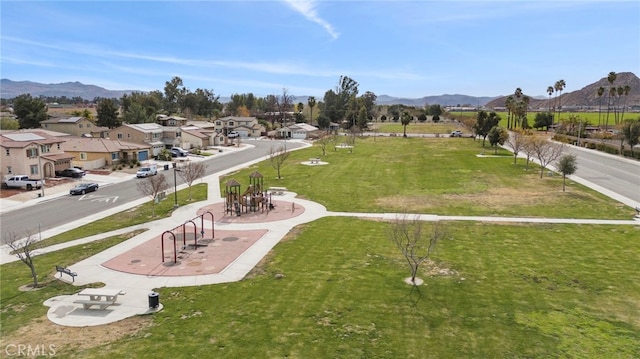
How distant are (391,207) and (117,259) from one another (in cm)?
2124

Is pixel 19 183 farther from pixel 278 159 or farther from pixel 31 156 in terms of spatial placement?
pixel 278 159

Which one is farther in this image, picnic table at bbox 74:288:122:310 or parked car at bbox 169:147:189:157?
parked car at bbox 169:147:189:157

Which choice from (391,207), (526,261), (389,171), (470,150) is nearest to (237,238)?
(391,207)

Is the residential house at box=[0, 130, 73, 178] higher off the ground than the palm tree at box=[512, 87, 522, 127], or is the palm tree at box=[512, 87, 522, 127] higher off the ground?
the palm tree at box=[512, 87, 522, 127]

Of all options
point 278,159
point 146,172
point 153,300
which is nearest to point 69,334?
point 153,300

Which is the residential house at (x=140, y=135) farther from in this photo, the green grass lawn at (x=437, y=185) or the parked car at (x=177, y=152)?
the green grass lawn at (x=437, y=185)

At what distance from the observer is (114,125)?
97375 mm

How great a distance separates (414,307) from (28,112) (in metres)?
92.5

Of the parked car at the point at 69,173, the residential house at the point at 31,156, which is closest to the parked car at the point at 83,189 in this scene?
the residential house at the point at 31,156

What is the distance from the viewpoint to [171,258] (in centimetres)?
2439

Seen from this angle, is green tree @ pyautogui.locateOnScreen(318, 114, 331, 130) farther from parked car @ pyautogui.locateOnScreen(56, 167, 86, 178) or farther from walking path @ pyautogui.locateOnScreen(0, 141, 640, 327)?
walking path @ pyautogui.locateOnScreen(0, 141, 640, 327)

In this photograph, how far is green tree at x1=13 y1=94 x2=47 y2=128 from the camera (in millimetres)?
85312

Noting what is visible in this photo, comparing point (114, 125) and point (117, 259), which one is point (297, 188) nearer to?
point (117, 259)

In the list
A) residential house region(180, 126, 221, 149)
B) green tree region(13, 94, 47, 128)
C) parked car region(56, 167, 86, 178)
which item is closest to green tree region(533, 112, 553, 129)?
residential house region(180, 126, 221, 149)
